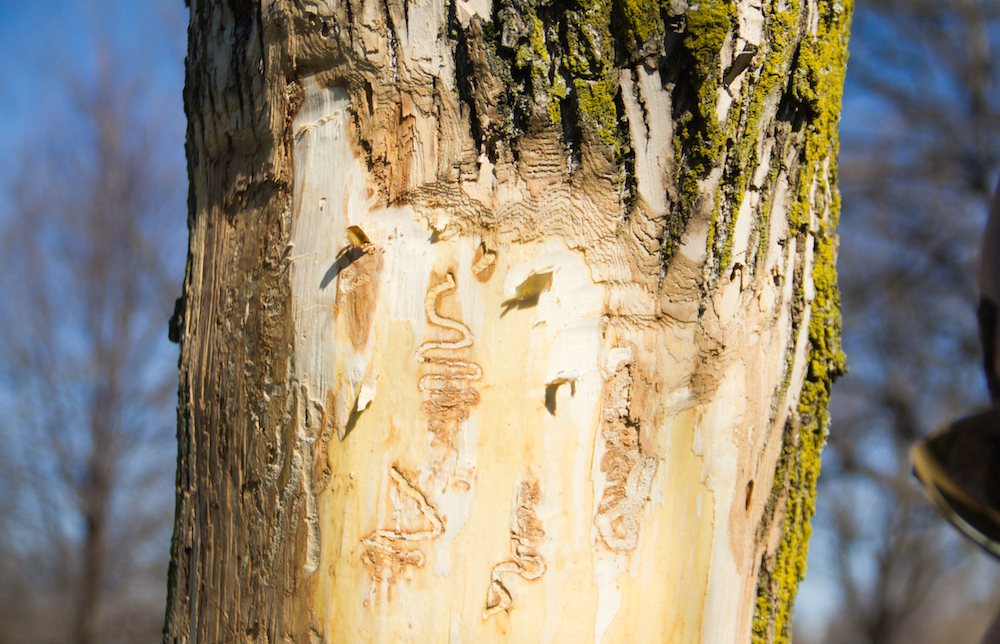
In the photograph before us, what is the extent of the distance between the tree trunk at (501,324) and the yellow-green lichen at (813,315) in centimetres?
9

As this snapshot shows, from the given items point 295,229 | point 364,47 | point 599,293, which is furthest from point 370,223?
point 599,293

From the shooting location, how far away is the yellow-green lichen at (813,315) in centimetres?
123

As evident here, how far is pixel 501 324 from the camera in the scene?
1033 mm

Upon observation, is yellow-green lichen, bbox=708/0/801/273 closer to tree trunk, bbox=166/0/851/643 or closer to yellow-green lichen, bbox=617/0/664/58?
tree trunk, bbox=166/0/851/643

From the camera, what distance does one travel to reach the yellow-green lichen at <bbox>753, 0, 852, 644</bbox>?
4.03ft

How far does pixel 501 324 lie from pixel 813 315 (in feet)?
2.13

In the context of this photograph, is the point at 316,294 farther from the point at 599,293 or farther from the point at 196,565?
the point at 196,565

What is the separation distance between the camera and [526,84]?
3.43ft

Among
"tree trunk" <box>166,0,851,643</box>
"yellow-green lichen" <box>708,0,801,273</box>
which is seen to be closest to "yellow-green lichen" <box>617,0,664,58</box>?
"tree trunk" <box>166,0,851,643</box>

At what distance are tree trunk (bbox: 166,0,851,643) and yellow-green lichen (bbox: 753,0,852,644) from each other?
9 cm

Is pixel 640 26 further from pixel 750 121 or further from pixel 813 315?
pixel 813 315

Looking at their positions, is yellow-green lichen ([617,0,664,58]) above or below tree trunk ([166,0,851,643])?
above

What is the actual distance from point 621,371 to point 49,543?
34.2 ft

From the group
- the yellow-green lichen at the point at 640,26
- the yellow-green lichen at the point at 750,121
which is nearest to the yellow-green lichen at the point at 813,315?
the yellow-green lichen at the point at 750,121
